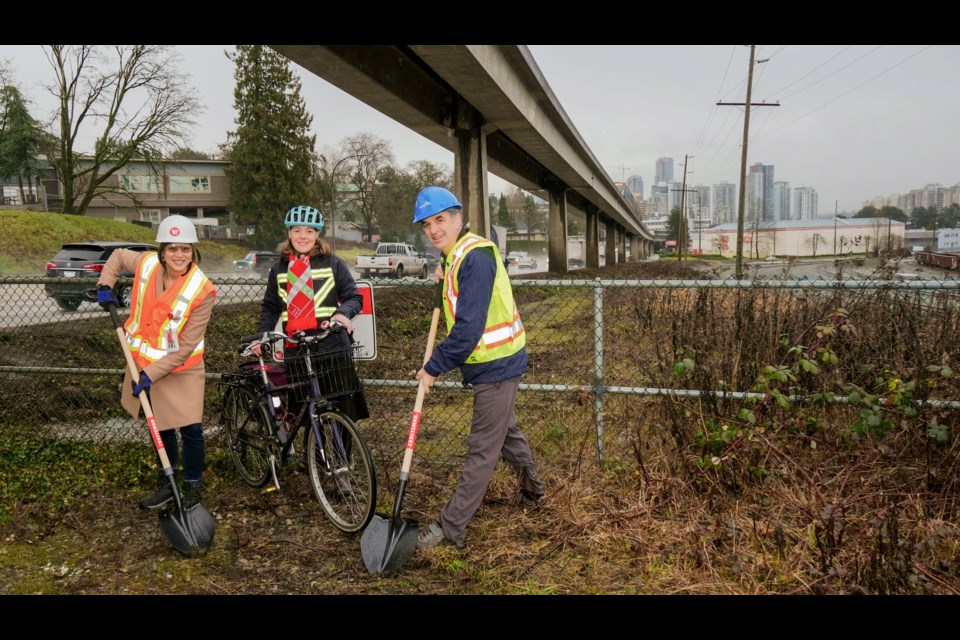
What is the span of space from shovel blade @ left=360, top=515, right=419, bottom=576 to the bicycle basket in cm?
91

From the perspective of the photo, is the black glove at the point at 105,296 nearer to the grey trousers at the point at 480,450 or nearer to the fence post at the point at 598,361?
the grey trousers at the point at 480,450

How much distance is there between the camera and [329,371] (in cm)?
414

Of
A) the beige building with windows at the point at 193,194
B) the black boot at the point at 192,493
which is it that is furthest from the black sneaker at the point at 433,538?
the beige building with windows at the point at 193,194

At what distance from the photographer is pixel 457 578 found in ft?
11.5

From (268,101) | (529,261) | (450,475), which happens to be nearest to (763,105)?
(529,261)

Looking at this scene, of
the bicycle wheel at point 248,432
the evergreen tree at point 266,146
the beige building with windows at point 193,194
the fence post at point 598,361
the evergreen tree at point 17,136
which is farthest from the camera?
the beige building with windows at point 193,194

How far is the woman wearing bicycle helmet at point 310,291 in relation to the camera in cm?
430

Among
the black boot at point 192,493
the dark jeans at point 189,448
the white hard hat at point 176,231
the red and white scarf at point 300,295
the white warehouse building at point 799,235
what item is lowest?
the black boot at point 192,493

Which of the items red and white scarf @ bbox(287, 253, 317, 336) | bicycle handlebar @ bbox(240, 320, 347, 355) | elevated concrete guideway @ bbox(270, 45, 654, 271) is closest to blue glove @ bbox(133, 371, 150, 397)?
bicycle handlebar @ bbox(240, 320, 347, 355)

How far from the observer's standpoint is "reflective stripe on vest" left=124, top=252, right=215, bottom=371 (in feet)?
13.3

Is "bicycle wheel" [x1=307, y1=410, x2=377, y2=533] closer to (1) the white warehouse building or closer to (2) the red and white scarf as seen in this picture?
(2) the red and white scarf

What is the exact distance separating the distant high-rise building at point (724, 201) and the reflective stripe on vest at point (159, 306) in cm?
17498

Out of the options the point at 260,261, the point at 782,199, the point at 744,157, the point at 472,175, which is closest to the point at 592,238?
the point at 744,157

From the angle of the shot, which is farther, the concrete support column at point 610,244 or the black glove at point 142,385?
the concrete support column at point 610,244
